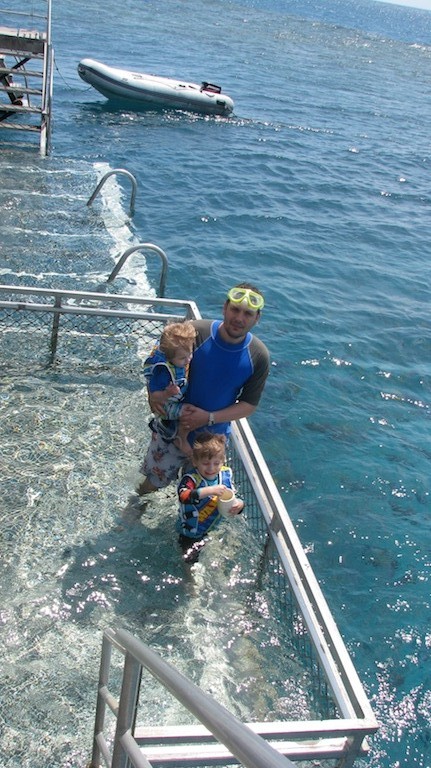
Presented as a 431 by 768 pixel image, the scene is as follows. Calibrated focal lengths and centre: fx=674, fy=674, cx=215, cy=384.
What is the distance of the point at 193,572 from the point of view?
195 inches

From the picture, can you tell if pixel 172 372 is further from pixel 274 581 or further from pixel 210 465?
pixel 274 581

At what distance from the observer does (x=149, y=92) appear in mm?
23859

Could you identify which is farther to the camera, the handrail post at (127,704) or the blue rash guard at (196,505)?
the blue rash guard at (196,505)

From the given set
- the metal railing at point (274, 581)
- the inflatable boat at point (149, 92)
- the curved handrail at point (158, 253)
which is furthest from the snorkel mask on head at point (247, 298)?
the inflatable boat at point (149, 92)

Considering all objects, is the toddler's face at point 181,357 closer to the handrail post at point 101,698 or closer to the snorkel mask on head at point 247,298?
the snorkel mask on head at point 247,298

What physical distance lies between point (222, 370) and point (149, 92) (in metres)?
22.1

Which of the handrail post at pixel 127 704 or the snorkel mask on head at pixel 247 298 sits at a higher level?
the snorkel mask on head at pixel 247 298

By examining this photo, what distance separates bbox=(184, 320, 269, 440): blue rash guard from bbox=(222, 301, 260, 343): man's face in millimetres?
77

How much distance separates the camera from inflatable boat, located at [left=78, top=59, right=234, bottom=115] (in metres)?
23.5

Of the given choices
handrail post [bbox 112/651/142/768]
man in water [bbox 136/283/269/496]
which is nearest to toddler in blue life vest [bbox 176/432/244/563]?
man in water [bbox 136/283/269/496]

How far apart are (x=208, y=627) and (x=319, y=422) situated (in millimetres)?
4566

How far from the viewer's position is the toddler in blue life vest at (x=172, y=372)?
4.34 meters

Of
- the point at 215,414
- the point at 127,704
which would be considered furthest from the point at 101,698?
the point at 215,414

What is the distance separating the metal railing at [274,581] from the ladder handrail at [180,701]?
2cm
